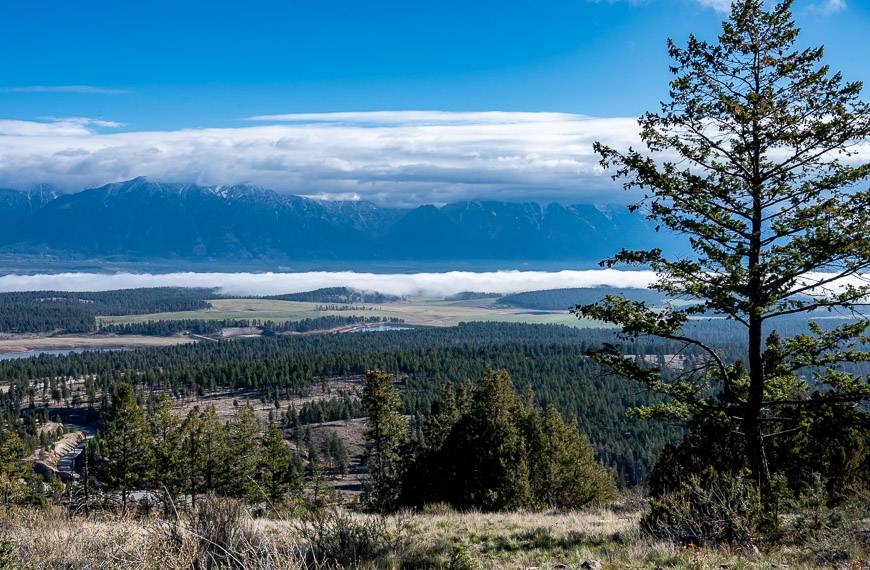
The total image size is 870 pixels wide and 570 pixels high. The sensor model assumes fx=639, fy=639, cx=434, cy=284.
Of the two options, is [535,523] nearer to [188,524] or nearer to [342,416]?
[188,524]

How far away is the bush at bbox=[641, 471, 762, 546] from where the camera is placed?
10.6 m

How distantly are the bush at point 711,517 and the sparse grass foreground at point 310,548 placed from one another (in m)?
0.35

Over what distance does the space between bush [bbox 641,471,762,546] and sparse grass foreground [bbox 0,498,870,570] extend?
35 centimetres

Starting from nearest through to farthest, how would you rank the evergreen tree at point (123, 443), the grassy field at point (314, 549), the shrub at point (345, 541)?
1. the grassy field at point (314, 549)
2. the shrub at point (345, 541)
3. the evergreen tree at point (123, 443)

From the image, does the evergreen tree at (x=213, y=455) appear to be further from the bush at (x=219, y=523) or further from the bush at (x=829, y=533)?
the bush at (x=829, y=533)

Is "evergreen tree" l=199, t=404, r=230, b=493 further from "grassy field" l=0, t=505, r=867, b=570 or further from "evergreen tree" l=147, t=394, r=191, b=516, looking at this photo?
"grassy field" l=0, t=505, r=867, b=570

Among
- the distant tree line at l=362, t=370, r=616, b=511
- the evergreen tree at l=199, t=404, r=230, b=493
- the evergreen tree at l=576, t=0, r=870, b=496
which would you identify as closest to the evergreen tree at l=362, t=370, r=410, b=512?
the distant tree line at l=362, t=370, r=616, b=511

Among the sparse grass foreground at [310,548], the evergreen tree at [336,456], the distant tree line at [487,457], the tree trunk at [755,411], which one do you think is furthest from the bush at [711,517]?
the evergreen tree at [336,456]

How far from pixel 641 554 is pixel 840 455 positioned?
63.0 ft

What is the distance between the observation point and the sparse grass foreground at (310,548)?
7.88 m

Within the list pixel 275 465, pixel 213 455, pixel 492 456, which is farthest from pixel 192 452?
pixel 492 456

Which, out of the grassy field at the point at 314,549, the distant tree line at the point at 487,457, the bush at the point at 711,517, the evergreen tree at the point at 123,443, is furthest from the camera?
the evergreen tree at the point at 123,443

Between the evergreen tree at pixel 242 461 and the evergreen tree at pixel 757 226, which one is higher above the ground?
the evergreen tree at pixel 757 226

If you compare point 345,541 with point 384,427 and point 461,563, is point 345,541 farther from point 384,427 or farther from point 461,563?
point 384,427
